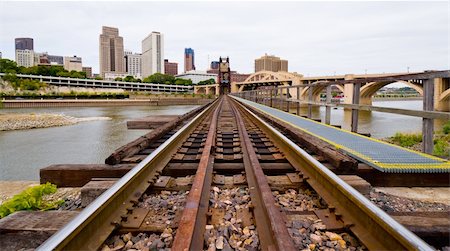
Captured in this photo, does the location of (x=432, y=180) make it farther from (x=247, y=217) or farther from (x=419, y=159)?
(x=247, y=217)

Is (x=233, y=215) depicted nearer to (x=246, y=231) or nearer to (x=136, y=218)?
(x=246, y=231)

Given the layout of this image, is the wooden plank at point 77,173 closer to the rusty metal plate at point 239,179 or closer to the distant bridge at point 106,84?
the rusty metal plate at point 239,179

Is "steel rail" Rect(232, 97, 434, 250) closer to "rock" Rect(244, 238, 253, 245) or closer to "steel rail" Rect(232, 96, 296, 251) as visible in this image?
"steel rail" Rect(232, 96, 296, 251)

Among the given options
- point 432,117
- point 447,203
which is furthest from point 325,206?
point 432,117

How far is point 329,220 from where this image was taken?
→ 2.29 meters

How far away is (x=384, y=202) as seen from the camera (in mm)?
2818

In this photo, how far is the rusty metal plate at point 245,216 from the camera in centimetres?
228

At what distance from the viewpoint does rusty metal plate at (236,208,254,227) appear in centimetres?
228

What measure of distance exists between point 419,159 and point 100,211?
3535mm

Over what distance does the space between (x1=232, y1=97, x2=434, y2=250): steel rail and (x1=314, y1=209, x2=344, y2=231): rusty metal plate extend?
0.05m

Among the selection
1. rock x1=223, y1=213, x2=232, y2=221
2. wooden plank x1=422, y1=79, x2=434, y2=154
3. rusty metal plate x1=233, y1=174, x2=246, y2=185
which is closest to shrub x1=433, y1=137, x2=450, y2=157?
wooden plank x1=422, y1=79, x2=434, y2=154

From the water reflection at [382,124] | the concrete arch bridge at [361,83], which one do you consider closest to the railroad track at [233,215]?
the concrete arch bridge at [361,83]

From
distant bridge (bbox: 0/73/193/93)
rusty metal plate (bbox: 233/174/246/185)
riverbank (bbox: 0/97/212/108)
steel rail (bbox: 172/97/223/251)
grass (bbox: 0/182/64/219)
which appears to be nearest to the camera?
steel rail (bbox: 172/97/223/251)

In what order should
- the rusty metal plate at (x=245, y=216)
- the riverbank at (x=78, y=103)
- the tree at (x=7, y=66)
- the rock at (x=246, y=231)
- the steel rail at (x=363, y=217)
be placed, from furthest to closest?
the tree at (x=7, y=66)
the riverbank at (x=78, y=103)
the rusty metal plate at (x=245, y=216)
the rock at (x=246, y=231)
the steel rail at (x=363, y=217)
